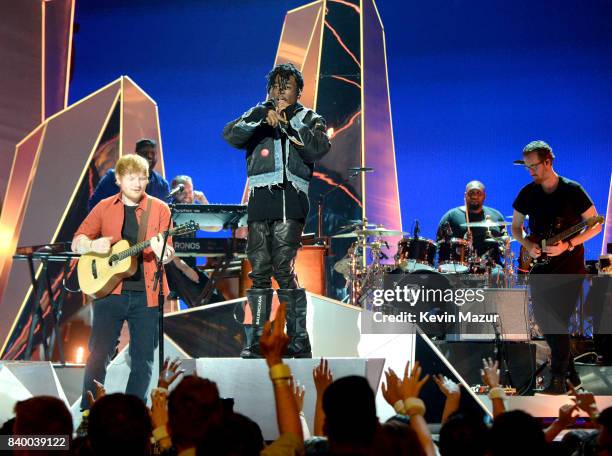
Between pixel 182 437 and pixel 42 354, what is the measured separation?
658 cm

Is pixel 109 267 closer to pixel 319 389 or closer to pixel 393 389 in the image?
pixel 319 389

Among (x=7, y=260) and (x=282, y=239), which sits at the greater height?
(x=7, y=260)

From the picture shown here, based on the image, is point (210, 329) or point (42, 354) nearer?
point (210, 329)

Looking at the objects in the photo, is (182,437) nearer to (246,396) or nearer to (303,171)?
(246,396)

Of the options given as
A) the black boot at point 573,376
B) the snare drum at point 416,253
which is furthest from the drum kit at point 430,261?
the black boot at point 573,376

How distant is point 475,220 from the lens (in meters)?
9.51

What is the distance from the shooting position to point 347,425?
7.32ft

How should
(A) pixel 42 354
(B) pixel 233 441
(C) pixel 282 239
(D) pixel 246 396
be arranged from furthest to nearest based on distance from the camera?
(A) pixel 42 354 < (C) pixel 282 239 < (D) pixel 246 396 < (B) pixel 233 441

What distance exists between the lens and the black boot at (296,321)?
4.86 meters

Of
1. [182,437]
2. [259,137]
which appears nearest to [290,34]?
[259,137]

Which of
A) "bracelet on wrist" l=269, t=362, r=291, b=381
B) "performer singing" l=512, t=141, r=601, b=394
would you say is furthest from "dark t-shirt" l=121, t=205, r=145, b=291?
"performer singing" l=512, t=141, r=601, b=394

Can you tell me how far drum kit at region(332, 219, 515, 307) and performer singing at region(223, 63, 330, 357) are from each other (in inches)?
138

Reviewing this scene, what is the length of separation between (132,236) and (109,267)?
11.1 inches

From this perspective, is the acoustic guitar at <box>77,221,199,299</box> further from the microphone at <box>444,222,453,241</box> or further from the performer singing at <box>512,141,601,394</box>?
the microphone at <box>444,222,453,241</box>
